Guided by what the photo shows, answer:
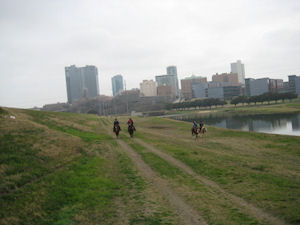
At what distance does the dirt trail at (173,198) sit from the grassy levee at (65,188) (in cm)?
43

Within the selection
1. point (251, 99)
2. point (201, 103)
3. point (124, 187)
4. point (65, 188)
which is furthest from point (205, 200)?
point (201, 103)

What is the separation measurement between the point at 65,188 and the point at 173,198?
462 cm

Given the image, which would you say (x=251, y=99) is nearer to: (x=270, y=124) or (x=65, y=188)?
(x=270, y=124)

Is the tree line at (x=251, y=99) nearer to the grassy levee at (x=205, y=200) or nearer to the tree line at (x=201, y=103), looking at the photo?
the tree line at (x=201, y=103)

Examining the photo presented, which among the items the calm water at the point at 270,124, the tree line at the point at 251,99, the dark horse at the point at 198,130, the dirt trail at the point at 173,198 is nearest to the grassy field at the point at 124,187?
the dirt trail at the point at 173,198

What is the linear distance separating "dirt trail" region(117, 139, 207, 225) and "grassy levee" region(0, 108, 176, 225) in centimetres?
43

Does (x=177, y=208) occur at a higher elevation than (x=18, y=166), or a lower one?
lower

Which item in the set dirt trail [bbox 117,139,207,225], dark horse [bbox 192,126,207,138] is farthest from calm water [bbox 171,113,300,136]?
dirt trail [bbox 117,139,207,225]

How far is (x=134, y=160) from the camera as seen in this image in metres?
17.7

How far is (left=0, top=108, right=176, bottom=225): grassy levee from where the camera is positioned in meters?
8.62

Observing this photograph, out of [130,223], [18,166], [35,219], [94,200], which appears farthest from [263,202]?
[18,166]

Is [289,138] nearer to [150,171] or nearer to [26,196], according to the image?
[150,171]

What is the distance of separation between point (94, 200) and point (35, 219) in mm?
2369

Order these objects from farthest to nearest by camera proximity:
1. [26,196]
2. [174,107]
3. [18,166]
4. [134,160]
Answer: [174,107]
[134,160]
[18,166]
[26,196]
